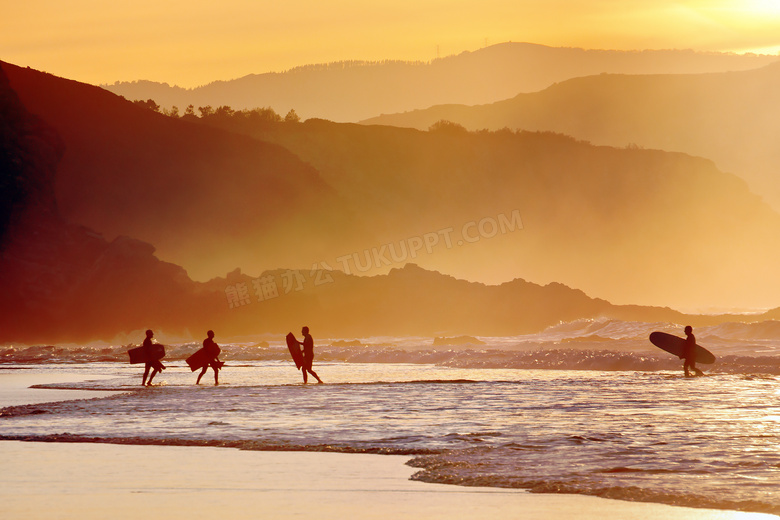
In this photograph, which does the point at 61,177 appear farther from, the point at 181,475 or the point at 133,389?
the point at 181,475

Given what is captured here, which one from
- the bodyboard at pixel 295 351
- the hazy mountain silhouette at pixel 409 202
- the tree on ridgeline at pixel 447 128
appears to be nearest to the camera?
the bodyboard at pixel 295 351

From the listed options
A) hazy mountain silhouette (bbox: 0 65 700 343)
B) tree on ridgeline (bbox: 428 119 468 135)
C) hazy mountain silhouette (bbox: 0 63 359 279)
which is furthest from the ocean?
tree on ridgeline (bbox: 428 119 468 135)

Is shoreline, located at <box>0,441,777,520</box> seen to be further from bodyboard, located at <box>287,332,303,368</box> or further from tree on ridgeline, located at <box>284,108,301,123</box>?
tree on ridgeline, located at <box>284,108,301,123</box>

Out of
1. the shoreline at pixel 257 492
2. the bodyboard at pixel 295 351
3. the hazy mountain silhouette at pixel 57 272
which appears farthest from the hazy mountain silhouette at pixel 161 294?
the shoreline at pixel 257 492

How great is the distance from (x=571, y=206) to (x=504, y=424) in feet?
507

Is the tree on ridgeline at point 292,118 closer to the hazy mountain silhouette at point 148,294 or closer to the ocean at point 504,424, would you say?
the hazy mountain silhouette at point 148,294

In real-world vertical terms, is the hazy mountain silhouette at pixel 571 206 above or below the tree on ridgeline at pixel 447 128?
below

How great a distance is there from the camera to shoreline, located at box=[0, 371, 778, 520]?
8.95 m

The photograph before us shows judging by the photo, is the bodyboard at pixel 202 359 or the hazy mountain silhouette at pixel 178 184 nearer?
the bodyboard at pixel 202 359

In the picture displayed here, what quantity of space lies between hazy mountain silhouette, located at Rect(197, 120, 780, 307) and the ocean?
385 feet

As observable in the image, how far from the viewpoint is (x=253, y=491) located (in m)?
10.1

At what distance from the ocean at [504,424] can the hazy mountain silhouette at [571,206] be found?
385 ft

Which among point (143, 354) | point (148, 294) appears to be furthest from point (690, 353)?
point (148, 294)

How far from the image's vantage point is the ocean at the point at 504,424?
10.9m
